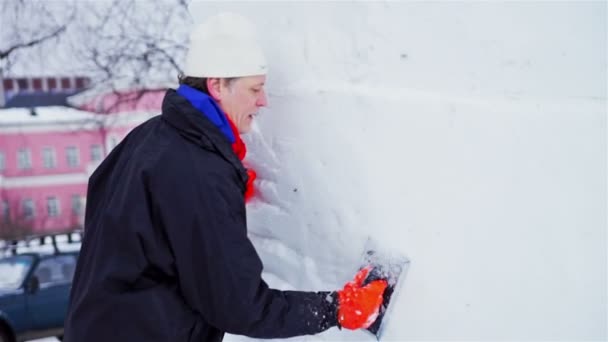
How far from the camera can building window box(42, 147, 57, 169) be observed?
21906 mm

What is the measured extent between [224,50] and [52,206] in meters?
24.2

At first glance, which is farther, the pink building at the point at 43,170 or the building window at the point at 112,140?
the pink building at the point at 43,170

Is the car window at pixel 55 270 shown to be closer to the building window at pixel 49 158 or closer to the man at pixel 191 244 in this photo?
the man at pixel 191 244

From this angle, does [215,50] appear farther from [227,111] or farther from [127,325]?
[127,325]

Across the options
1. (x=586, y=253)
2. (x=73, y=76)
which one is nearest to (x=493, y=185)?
(x=586, y=253)

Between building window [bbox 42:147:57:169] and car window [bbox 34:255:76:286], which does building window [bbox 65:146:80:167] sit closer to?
building window [bbox 42:147:57:169]

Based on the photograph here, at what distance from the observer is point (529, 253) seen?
57.9 inches

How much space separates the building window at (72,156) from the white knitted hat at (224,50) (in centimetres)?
2296

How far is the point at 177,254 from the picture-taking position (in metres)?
1.40

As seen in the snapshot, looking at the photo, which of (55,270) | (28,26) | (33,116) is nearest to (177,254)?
(28,26)

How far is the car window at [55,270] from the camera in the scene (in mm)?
6418

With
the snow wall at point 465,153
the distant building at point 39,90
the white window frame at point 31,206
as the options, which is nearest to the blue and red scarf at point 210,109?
the snow wall at point 465,153

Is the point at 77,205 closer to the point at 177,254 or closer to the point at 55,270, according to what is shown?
the point at 55,270

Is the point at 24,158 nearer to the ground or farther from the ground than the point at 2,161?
farther from the ground
